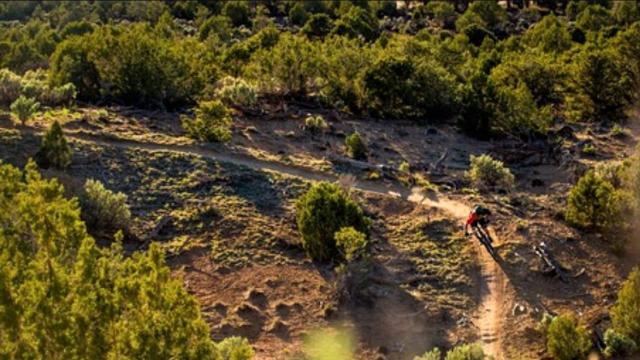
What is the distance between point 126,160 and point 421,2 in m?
70.3

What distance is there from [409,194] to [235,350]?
1504 centimetres

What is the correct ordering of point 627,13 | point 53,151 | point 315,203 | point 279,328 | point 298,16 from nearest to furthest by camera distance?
point 279,328 < point 315,203 < point 53,151 < point 627,13 < point 298,16

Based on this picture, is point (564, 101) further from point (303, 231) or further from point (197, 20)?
point (197, 20)

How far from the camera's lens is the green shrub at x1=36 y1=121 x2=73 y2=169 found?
26.0 m

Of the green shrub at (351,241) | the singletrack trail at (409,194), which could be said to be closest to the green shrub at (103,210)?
the singletrack trail at (409,194)

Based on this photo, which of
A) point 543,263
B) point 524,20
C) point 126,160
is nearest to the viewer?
point 543,263

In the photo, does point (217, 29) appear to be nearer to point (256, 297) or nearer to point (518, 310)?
point (256, 297)

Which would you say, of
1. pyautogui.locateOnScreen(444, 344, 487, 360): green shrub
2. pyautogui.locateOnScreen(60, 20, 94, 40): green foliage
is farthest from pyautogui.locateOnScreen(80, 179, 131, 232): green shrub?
pyautogui.locateOnScreen(60, 20, 94, 40): green foliage

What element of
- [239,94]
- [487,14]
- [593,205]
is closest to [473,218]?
[593,205]

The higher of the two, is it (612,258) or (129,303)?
(129,303)

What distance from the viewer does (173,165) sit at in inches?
1109

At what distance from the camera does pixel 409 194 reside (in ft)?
91.1

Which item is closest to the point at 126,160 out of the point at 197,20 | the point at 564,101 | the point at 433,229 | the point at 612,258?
the point at 433,229

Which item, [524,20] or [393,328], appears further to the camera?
[524,20]
